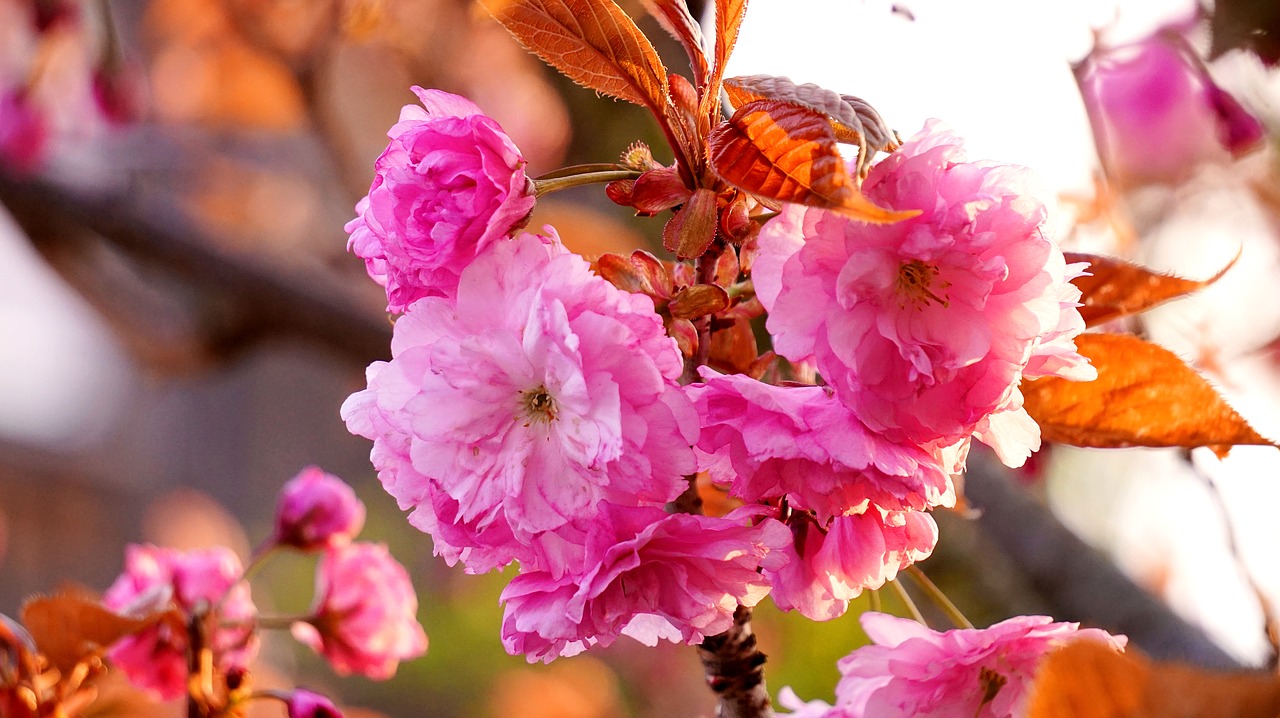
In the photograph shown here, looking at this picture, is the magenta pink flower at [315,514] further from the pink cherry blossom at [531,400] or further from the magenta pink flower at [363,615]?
the pink cherry blossom at [531,400]

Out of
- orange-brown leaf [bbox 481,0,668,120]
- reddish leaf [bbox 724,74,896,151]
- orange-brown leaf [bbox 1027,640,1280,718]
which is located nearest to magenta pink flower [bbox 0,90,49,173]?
orange-brown leaf [bbox 481,0,668,120]

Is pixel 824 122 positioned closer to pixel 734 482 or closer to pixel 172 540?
pixel 734 482

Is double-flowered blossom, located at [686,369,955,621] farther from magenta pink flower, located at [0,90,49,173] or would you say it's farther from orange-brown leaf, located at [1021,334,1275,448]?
magenta pink flower, located at [0,90,49,173]

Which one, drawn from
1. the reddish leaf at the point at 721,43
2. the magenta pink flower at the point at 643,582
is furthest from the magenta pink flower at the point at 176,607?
the reddish leaf at the point at 721,43

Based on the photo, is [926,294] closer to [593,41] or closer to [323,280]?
[593,41]

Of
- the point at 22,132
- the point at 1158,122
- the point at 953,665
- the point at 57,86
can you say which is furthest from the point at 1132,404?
the point at 57,86
